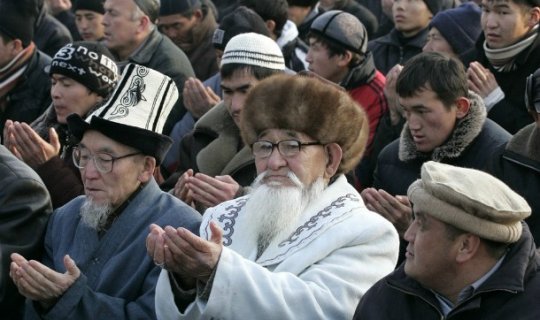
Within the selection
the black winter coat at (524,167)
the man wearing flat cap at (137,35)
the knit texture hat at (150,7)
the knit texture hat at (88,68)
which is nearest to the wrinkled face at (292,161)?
the black winter coat at (524,167)

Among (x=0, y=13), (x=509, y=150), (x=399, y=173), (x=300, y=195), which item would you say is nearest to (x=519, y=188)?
(x=509, y=150)

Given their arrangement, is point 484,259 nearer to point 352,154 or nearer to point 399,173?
point 352,154

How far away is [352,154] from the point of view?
5504 mm

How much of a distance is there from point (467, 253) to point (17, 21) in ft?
18.3

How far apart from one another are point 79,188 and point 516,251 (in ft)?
9.67

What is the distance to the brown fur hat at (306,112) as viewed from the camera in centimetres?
535

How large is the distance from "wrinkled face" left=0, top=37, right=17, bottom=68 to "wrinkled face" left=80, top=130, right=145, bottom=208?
3.74 m

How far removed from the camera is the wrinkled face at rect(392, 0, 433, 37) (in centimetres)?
988

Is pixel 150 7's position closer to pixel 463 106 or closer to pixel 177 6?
pixel 177 6

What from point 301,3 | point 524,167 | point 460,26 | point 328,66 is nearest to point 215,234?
point 524,167

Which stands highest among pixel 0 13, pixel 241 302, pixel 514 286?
pixel 514 286

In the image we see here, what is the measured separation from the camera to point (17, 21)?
950 cm

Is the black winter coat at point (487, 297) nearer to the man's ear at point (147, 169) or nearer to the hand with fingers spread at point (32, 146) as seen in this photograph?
the man's ear at point (147, 169)

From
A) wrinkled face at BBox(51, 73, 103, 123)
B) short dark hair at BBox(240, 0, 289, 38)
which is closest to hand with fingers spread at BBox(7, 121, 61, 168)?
wrinkled face at BBox(51, 73, 103, 123)
